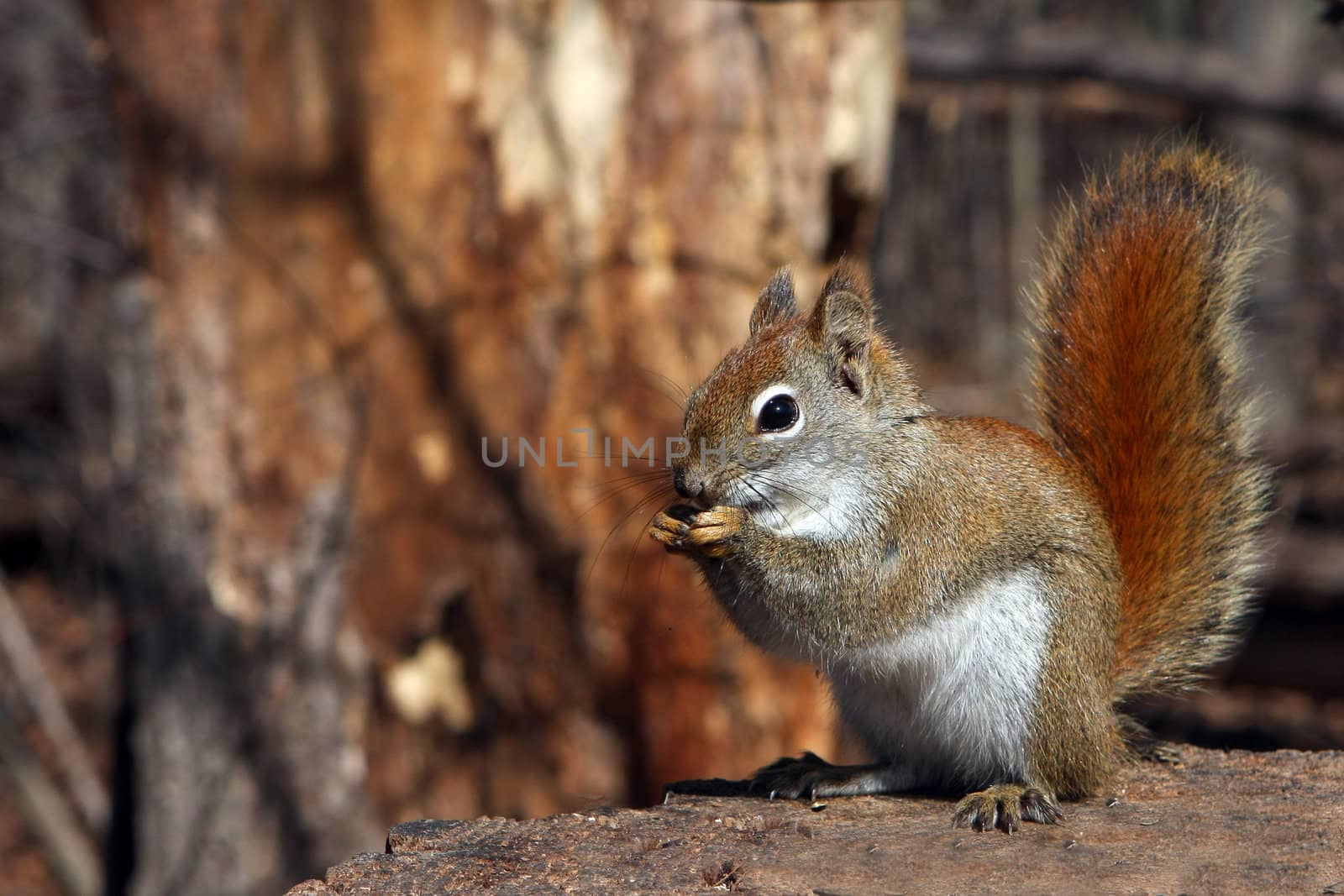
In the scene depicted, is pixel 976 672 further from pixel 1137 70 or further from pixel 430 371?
pixel 1137 70

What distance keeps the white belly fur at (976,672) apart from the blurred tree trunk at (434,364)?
1501 mm

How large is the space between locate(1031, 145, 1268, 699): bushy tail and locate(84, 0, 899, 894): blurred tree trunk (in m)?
1.41

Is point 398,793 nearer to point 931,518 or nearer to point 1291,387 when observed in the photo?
point 931,518

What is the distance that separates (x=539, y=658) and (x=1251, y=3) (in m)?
6.13

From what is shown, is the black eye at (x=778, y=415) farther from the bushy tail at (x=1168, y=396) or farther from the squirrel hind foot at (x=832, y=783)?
the squirrel hind foot at (x=832, y=783)

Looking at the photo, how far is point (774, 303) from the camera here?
7.82 feet

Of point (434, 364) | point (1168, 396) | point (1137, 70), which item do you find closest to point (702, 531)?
point (1168, 396)

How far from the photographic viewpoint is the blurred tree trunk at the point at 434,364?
11.4ft

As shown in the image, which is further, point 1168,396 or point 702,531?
point 1168,396

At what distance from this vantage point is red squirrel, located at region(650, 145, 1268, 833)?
6.67ft


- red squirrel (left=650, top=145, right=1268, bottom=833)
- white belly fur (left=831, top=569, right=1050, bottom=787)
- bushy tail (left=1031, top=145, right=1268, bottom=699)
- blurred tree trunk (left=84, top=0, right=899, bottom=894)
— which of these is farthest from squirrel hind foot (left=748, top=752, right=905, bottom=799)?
blurred tree trunk (left=84, top=0, right=899, bottom=894)

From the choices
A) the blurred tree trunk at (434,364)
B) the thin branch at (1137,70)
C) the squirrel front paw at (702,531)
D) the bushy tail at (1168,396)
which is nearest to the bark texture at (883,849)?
the bushy tail at (1168,396)

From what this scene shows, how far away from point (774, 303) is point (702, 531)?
1.82 feet

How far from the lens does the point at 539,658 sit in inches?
142
